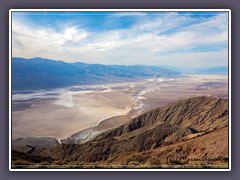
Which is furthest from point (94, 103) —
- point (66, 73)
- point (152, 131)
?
point (152, 131)

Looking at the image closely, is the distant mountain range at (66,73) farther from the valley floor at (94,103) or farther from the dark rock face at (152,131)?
the dark rock face at (152,131)

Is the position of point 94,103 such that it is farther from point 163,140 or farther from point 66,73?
point 163,140

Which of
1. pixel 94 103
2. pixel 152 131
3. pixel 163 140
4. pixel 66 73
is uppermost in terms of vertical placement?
pixel 66 73

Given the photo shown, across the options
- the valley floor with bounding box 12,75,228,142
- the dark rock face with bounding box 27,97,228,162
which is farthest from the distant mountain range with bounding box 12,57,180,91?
the dark rock face with bounding box 27,97,228,162

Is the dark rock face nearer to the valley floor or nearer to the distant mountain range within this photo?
the valley floor
